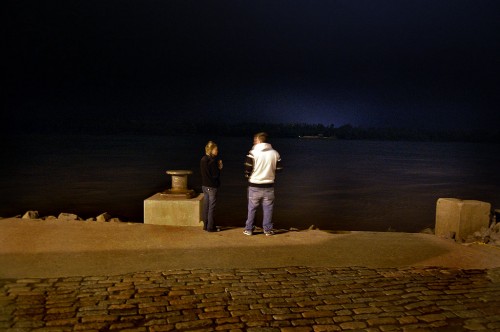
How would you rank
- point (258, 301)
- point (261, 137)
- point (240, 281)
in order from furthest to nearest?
point (261, 137) → point (240, 281) → point (258, 301)

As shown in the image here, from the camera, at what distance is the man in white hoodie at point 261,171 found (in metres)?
8.84

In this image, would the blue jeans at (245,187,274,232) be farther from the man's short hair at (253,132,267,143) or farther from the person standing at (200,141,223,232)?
the man's short hair at (253,132,267,143)

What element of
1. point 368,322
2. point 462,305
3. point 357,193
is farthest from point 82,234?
point 357,193

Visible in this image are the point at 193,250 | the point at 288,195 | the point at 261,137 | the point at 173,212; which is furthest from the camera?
the point at 288,195

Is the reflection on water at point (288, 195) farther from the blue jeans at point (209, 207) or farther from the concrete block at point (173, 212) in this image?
the blue jeans at point (209, 207)

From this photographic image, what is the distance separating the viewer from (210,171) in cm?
929

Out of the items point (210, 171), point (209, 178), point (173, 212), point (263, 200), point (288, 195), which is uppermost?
point (210, 171)

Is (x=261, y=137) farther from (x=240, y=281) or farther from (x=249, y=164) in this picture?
(x=240, y=281)

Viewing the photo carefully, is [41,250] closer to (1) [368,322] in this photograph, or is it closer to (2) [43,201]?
(1) [368,322]

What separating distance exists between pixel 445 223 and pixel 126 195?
2482 centimetres

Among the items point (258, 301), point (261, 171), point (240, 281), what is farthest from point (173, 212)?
point (258, 301)

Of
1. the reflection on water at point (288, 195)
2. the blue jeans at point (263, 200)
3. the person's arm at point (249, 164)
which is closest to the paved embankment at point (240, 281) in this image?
the blue jeans at point (263, 200)

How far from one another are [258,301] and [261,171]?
3.51 m

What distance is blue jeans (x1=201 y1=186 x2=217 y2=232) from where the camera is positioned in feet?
30.9
